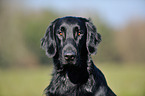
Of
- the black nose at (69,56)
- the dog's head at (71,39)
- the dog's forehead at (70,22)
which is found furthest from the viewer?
the dog's forehead at (70,22)

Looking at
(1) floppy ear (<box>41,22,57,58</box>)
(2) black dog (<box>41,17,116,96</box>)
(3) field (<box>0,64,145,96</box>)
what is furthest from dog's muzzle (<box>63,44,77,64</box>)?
(3) field (<box>0,64,145,96</box>)

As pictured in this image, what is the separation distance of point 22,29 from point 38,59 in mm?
7777

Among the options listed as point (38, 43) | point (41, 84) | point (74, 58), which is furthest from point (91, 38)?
point (38, 43)

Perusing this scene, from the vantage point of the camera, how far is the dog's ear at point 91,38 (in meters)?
4.14

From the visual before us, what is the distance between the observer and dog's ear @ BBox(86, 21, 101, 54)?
13.6 feet

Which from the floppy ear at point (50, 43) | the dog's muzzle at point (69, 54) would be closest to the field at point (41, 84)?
the floppy ear at point (50, 43)

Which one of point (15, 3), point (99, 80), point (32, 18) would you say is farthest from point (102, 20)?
point (99, 80)

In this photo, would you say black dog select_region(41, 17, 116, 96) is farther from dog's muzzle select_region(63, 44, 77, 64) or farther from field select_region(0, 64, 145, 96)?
field select_region(0, 64, 145, 96)

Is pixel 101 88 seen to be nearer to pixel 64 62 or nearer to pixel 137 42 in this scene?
pixel 64 62

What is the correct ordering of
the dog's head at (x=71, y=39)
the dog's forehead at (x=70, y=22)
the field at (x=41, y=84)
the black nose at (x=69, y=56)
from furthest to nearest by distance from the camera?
the field at (x=41, y=84) → the dog's forehead at (x=70, y=22) → the dog's head at (x=71, y=39) → the black nose at (x=69, y=56)

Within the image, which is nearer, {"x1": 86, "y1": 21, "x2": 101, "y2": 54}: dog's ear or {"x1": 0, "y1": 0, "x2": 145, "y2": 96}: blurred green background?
{"x1": 86, "y1": 21, "x2": 101, "y2": 54}: dog's ear

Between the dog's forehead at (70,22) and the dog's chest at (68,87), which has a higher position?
the dog's forehead at (70,22)

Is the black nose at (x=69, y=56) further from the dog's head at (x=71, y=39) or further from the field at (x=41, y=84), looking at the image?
the field at (x=41, y=84)

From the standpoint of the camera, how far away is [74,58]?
369 cm
